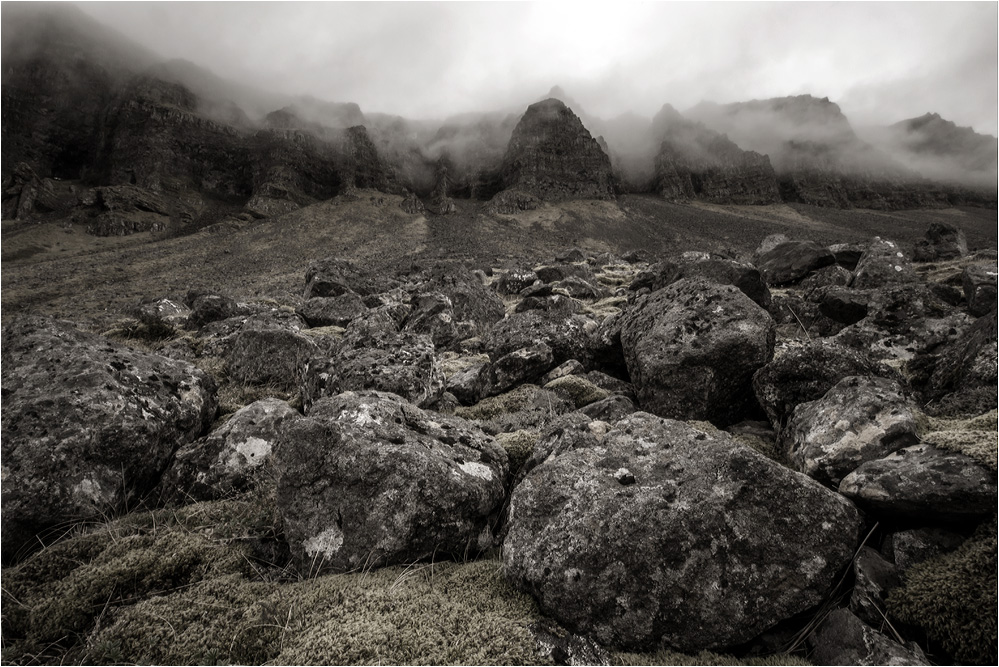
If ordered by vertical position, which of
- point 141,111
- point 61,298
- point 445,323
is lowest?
point 61,298

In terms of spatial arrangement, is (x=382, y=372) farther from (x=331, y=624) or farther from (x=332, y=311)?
(x=332, y=311)

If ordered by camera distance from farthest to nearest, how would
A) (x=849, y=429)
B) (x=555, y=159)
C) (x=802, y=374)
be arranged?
(x=555, y=159)
(x=802, y=374)
(x=849, y=429)

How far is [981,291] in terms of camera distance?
32.2ft

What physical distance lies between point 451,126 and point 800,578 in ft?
652

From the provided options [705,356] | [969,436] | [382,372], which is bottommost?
[382,372]

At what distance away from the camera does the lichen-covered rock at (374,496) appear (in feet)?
11.2

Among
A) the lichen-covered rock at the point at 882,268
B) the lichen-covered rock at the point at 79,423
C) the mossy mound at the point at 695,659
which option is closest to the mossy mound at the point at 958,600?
the mossy mound at the point at 695,659

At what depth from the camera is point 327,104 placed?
172 metres

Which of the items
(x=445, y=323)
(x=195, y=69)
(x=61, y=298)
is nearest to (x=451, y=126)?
(x=195, y=69)

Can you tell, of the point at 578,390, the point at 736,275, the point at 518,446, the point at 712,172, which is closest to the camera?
the point at 518,446

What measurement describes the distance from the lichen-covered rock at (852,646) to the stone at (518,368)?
18.2 feet

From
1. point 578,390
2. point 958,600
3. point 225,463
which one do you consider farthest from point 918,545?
point 225,463

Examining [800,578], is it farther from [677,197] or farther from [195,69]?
[195,69]

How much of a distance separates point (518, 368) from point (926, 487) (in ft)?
18.8
